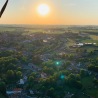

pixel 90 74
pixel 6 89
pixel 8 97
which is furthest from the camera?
pixel 90 74

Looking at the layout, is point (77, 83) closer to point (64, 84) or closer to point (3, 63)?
point (64, 84)

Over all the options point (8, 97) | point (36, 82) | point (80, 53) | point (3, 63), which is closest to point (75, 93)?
point (36, 82)

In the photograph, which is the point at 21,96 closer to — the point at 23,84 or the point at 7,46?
the point at 23,84

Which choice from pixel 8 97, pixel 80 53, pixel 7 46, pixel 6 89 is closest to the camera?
pixel 8 97

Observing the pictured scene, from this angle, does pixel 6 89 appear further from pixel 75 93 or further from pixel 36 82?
pixel 75 93

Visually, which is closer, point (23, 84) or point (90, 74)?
point (23, 84)

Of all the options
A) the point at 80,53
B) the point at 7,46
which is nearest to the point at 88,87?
the point at 80,53

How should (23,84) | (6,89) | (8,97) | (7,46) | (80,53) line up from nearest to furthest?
(8,97) < (6,89) < (23,84) < (80,53) < (7,46)

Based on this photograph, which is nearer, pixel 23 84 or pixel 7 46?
pixel 23 84
